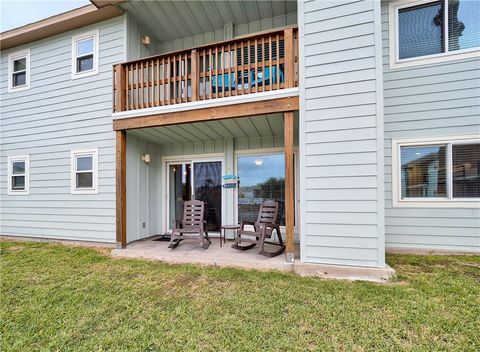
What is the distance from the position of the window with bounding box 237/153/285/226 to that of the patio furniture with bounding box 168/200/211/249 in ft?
4.09

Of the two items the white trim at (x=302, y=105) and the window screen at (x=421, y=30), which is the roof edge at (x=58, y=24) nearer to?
the white trim at (x=302, y=105)

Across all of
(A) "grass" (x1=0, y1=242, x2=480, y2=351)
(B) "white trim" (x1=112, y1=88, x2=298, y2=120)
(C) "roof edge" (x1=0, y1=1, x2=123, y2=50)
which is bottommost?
(A) "grass" (x1=0, y1=242, x2=480, y2=351)

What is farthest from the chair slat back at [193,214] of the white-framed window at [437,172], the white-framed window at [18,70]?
the white-framed window at [18,70]

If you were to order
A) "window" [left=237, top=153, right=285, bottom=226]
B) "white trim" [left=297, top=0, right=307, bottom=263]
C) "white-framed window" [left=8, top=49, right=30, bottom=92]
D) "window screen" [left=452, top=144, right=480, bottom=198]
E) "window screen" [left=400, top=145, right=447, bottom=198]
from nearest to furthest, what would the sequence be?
"white trim" [left=297, top=0, right=307, bottom=263] → "window screen" [left=452, top=144, right=480, bottom=198] → "window screen" [left=400, top=145, right=447, bottom=198] → "window" [left=237, top=153, right=285, bottom=226] → "white-framed window" [left=8, top=49, right=30, bottom=92]

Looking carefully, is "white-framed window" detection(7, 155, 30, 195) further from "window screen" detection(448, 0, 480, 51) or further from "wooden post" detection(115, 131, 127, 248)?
"window screen" detection(448, 0, 480, 51)

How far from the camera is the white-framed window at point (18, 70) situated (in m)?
6.60

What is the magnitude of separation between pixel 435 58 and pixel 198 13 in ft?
16.4

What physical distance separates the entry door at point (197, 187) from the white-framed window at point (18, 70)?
4.88m

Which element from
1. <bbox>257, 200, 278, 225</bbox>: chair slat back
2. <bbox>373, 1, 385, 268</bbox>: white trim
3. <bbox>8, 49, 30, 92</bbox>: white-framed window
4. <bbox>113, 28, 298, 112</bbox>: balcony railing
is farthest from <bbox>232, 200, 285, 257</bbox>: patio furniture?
<bbox>8, 49, 30, 92</bbox>: white-framed window

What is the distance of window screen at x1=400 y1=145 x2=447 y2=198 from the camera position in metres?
4.37

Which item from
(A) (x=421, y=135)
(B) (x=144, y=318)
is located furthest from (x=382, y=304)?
(A) (x=421, y=135)

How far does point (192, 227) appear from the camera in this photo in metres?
5.00

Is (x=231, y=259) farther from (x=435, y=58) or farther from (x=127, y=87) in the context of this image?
(x=435, y=58)

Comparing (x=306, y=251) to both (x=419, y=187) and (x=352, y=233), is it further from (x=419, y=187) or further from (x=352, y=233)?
(x=419, y=187)
